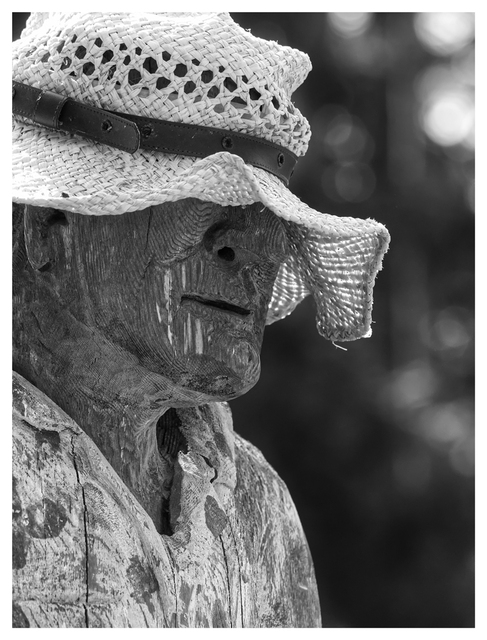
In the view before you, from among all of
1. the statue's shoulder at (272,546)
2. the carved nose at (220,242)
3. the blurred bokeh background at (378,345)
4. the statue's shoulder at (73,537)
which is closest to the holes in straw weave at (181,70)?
the carved nose at (220,242)

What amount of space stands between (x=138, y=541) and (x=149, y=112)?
2.05 ft

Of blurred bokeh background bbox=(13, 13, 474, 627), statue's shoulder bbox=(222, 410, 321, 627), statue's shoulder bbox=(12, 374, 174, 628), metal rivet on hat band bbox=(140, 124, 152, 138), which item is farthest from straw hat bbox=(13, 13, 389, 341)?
blurred bokeh background bbox=(13, 13, 474, 627)

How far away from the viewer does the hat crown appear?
149cm

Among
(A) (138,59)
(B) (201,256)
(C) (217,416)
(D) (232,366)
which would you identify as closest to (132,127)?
(A) (138,59)

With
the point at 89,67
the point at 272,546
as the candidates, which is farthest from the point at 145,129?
the point at 272,546

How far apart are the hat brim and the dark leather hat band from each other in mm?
17

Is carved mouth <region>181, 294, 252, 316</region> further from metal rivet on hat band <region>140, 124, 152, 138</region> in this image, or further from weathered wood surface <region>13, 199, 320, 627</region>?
metal rivet on hat band <region>140, 124, 152, 138</region>

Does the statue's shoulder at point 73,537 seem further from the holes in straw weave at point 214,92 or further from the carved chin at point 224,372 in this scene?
the holes in straw weave at point 214,92

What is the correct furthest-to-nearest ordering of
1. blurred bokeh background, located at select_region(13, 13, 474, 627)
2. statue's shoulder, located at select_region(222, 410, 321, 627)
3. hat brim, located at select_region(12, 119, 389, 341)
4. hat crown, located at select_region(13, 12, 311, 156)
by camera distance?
blurred bokeh background, located at select_region(13, 13, 474, 627)
statue's shoulder, located at select_region(222, 410, 321, 627)
hat crown, located at select_region(13, 12, 311, 156)
hat brim, located at select_region(12, 119, 389, 341)

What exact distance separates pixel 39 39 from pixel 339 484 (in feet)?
12.7

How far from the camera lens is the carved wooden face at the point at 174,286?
1506 millimetres

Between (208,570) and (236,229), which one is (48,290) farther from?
(208,570)

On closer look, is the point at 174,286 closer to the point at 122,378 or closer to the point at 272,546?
the point at 122,378

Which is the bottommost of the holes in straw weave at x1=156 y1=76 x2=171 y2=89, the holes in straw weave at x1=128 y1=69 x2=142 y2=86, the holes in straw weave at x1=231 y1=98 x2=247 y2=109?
the holes in straw weave at x1=231 y1=98 x2=247 y2=109
